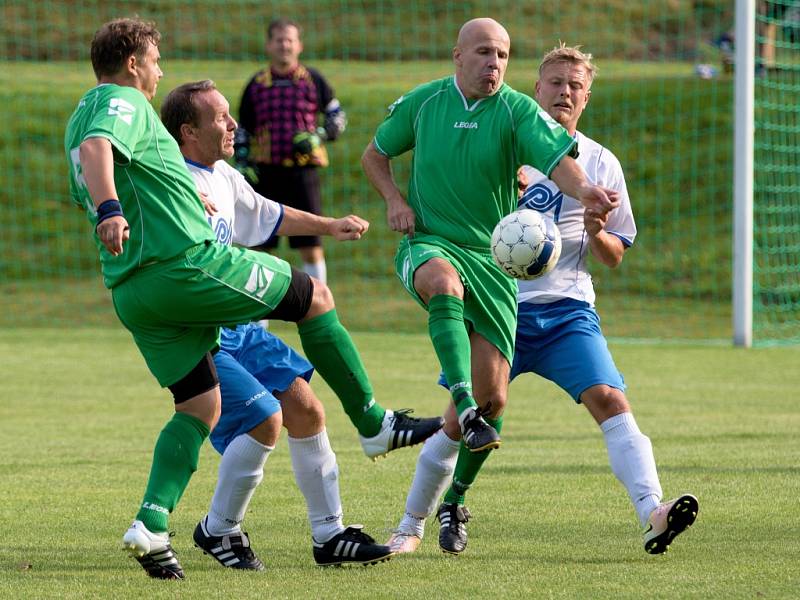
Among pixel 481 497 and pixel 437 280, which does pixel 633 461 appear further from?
pixel 481 497

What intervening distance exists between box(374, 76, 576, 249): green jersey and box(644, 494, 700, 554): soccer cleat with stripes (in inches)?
49.2

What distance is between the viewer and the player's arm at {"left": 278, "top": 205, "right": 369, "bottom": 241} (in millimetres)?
5152

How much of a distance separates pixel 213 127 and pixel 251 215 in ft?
1.54

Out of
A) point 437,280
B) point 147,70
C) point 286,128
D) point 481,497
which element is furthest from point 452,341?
point 286,128

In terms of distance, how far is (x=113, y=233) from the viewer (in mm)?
4305

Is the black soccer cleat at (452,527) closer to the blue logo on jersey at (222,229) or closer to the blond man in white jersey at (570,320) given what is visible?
the blond man in white jersey at (570,320)

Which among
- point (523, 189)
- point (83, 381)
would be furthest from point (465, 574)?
point (83, 381)

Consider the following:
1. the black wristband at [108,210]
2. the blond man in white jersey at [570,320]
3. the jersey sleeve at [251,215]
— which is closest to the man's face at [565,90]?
the blond man in white jersey at [570,320]

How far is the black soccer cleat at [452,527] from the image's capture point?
535cm

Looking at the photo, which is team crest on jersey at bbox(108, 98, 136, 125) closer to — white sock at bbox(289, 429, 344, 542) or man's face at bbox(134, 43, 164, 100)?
man's face at bbox(134, 43, 164, 100)

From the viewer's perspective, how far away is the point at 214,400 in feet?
15.8

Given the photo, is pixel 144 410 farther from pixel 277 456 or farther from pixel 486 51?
pixel 486 51

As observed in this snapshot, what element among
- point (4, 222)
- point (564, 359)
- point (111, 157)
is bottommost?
point (4, 222)

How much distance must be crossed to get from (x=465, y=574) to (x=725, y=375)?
22.0 feet
